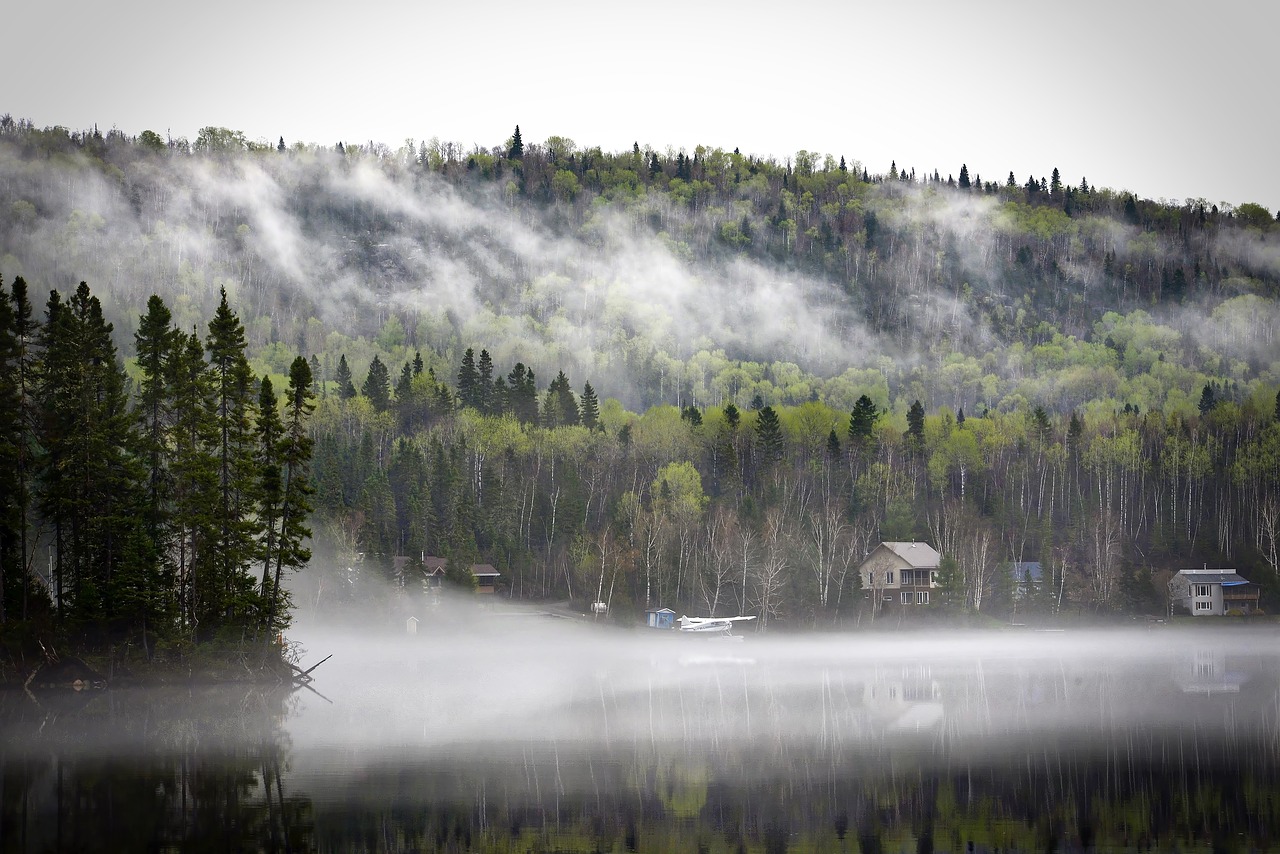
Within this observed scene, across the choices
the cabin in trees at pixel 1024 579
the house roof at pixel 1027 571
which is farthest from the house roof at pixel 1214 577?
the cabin in trees at pixel 1024 579

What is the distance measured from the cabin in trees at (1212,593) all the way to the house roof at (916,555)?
72.6 feet

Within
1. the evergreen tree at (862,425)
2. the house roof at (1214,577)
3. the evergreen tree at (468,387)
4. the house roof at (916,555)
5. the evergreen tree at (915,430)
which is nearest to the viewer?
the house roof at (916,555)

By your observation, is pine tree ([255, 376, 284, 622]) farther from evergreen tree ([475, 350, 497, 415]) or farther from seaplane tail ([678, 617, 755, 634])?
evergreen tree ([475, 350, 497, 415])

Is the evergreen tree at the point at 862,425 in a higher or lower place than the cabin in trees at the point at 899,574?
higher

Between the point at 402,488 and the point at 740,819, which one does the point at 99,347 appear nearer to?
the point at 740,819

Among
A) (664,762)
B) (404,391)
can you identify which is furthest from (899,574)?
(664,762)

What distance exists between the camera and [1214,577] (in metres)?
118

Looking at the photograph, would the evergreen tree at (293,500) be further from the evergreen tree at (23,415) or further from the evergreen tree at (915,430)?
the evergreen tree at (915,430)

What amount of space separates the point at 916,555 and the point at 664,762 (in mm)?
78795

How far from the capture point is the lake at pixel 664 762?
29.5 metres

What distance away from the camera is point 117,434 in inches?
2251

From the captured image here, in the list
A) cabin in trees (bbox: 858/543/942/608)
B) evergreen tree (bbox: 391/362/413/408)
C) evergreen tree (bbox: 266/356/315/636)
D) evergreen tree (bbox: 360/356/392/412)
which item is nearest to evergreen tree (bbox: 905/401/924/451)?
cabin in trees (bbox: 858/543/942/608)

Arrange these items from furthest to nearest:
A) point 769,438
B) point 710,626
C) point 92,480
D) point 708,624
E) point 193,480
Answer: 1. point 769,438
2. point 710,626
3. point 708,624
4. point 193,480
5. point 92,480

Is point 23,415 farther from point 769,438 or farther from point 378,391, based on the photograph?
point 378,391
